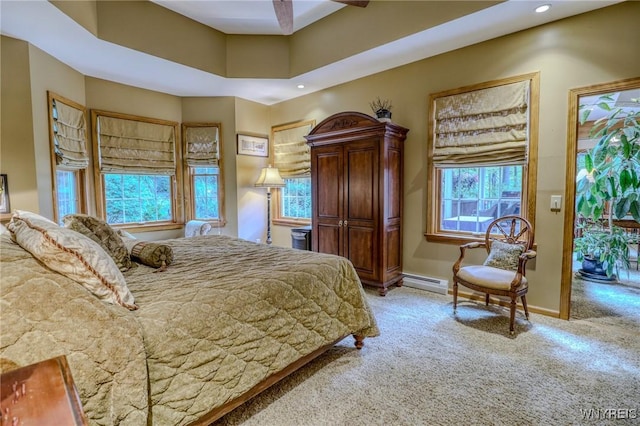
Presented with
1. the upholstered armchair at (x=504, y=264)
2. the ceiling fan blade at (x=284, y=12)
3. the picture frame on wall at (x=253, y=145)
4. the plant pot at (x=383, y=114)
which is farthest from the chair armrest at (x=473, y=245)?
the picture frame on wall at (x=253, y=145)

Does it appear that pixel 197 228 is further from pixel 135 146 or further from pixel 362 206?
pixel 362 206

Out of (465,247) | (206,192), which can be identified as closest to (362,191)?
(465,247)

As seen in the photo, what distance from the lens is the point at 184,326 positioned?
1.42 m

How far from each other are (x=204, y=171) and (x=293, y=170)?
1.45 meters

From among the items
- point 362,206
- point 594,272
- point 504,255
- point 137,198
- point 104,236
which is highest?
point 137,198

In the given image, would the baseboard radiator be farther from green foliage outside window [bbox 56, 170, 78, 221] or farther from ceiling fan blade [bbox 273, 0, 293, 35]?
green foliage outside window [bbox 56, 170, 78, 221]

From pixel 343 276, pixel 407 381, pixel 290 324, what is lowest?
pixel 407 381

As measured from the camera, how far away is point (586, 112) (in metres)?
3.01

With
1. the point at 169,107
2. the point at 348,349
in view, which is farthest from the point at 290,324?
the point at 169,107

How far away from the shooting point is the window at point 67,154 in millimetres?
3432

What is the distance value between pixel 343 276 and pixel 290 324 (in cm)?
59

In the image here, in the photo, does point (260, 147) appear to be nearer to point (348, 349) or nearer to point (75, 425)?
point (348, 349)

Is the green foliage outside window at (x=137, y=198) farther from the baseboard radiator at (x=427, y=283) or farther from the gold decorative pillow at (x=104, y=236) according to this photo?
the baseboard radiator at (x=427, y=283)

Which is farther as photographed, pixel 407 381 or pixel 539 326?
pixel 539 326
